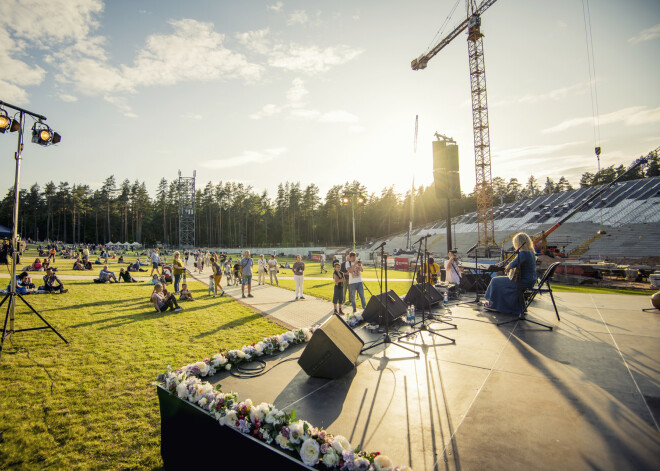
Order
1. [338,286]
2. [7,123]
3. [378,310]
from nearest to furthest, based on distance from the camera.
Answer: [7,123] → [378,310] → [338,286]

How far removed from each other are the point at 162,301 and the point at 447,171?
40.1 feet

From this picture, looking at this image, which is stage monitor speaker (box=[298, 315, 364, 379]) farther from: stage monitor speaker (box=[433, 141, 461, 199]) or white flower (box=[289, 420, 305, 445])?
stage monitor speaker (box=[433, 141, 461, 199])

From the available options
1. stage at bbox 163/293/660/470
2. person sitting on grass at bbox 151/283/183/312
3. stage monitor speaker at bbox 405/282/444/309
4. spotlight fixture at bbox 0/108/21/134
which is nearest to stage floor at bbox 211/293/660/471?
stage at bbox 163/293/660/470

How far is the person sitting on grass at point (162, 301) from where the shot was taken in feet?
33.4

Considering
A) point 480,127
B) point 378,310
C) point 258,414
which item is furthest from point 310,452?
point 480,127

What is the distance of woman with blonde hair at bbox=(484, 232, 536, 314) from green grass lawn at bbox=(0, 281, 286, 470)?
19.8 feet

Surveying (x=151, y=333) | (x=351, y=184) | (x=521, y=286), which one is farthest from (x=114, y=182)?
(x=521, y=286)

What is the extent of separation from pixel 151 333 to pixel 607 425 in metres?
8.90

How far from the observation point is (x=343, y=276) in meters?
9.95

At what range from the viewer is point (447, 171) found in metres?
12.0

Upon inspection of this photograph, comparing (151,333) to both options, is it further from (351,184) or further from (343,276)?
(351,184)

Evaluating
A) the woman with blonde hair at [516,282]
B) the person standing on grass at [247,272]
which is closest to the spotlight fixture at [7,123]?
the person standing on grass at [247,272]

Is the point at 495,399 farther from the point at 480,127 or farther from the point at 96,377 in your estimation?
the point at 480,127

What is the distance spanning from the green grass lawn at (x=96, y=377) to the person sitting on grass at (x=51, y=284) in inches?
152
